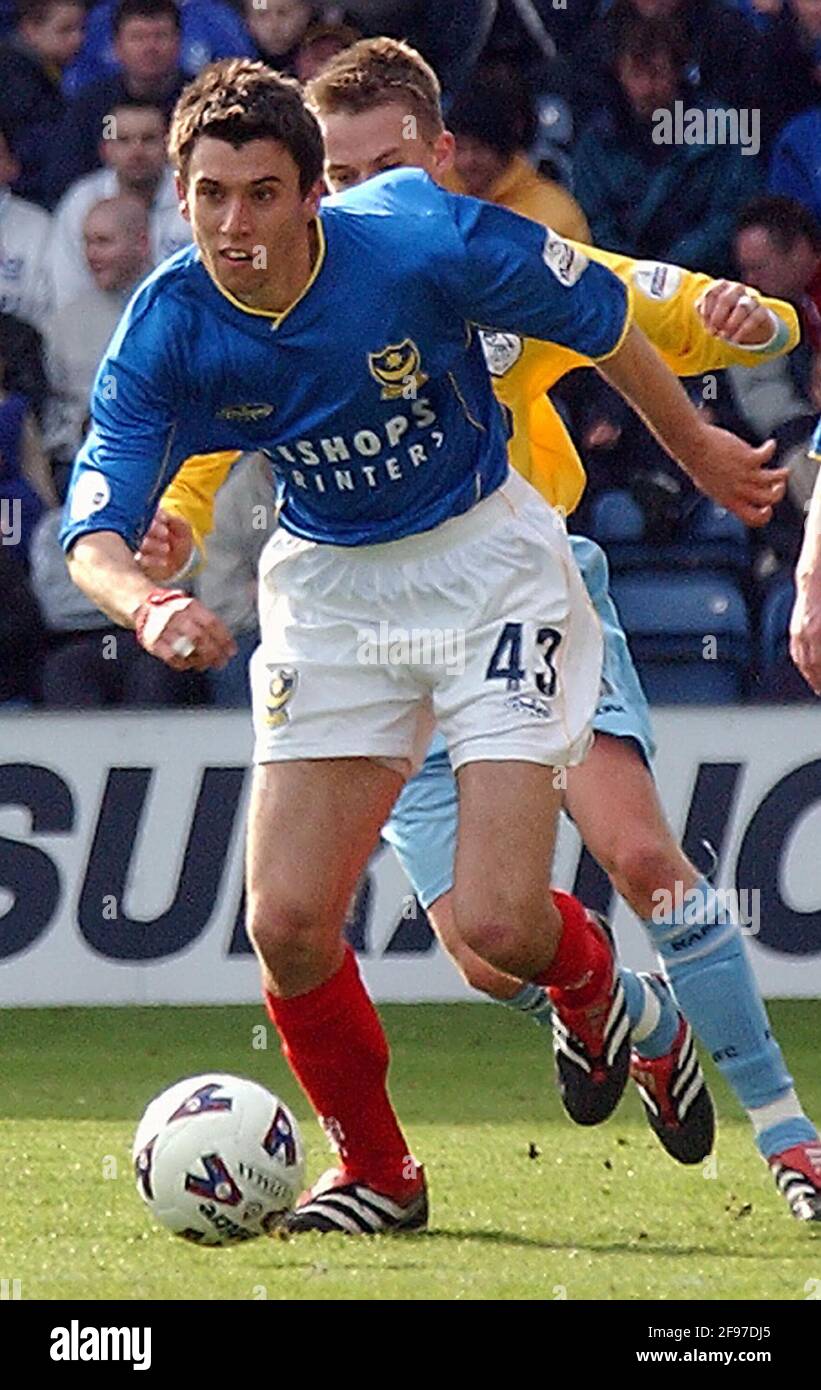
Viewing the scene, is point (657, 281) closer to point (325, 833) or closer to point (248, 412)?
point (248, 412)

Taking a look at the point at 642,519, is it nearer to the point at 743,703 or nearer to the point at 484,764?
the point at 743,703

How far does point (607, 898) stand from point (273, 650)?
3621mm

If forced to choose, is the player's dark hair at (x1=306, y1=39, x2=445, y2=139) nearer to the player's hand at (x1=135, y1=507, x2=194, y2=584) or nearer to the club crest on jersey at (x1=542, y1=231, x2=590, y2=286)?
the club crest on jersey at (x1=542, y1=231, x2=590, y2=286)

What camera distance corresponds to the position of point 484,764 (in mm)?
4816

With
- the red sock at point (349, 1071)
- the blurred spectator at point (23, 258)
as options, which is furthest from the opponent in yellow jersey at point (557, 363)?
the blurred spectator at point (23, 258)

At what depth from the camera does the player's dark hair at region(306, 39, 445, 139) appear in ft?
17.8

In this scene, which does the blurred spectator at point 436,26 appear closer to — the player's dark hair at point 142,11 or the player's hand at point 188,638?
the player's dark hair at point 142,11

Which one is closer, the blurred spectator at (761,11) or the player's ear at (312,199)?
the player's ear at (312,199)

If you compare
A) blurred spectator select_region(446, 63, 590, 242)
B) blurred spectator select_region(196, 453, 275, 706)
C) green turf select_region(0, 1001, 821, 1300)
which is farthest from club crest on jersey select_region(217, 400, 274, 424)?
blurred spectator select_region(446, 63, 590, 242)

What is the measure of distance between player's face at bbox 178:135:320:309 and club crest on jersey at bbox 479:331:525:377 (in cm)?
102

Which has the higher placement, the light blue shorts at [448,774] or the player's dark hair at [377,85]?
the player's dark hair at [377,85]

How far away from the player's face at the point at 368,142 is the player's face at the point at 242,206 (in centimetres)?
83

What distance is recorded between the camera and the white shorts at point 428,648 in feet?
16.0

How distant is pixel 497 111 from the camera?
900 cm
